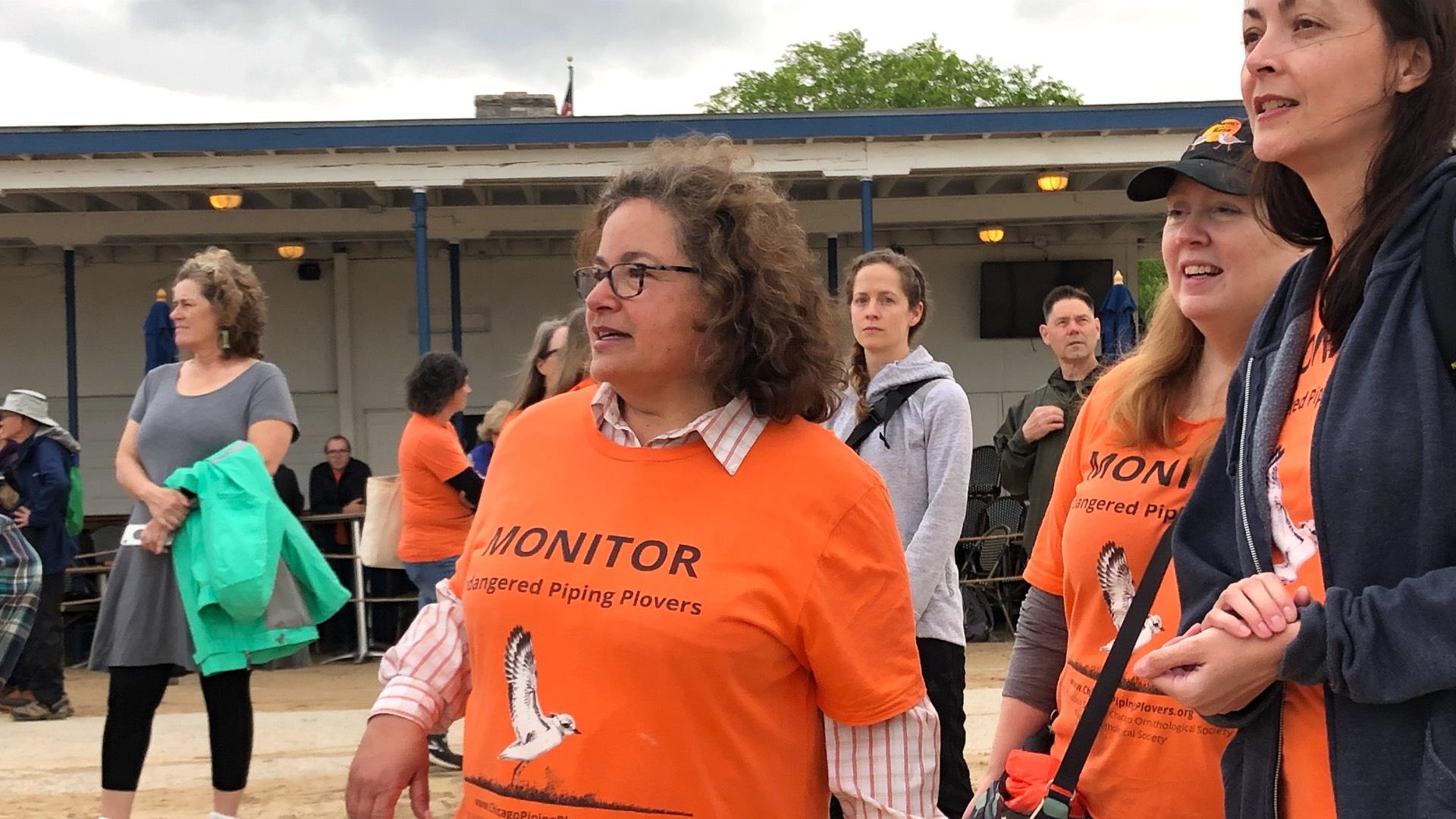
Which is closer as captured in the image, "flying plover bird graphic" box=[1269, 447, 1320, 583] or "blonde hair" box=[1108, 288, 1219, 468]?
"flying plover bird graphic" box=[1269, 447, 1320, 583]

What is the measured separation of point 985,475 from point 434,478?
5954mm

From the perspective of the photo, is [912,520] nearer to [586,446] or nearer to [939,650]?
[939,650]

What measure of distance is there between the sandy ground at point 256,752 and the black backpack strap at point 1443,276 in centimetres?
499

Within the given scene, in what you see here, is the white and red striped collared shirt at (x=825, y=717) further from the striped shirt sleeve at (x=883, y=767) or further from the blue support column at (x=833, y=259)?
the blue support column at (x=833, y=259)

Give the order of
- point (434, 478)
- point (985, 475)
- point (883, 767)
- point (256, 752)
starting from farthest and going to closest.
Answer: point (985, 475)
point (256, 752)
point (434, 478)
point (883, 767)

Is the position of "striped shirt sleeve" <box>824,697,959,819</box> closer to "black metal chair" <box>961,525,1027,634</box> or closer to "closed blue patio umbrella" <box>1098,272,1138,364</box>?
"black metal chair" <box>961,525,1027,634</box>

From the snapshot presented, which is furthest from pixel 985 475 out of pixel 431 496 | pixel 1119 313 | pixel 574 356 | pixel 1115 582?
pixel 1115 582

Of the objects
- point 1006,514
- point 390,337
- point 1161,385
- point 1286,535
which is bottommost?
point 1006,514

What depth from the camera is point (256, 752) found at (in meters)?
6.89

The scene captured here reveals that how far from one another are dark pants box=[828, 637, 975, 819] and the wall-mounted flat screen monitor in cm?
1263

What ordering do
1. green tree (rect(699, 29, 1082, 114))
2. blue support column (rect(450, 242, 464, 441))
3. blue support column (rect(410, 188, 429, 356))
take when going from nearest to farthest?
blue support column (rect(410, 188, 429, 356)) → blue support column (rect(450, 242, 464, 441)) → green tree (rect(699, 29, 1082, 114))

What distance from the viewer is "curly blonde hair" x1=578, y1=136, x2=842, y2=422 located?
2119mm

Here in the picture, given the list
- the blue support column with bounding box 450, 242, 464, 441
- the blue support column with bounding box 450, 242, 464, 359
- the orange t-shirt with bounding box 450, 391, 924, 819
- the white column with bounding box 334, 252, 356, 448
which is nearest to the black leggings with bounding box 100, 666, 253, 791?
the orange t-shirt with bounding box 450, 391, 924, 819

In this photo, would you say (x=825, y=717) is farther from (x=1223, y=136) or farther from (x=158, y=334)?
(x=158, y=334)
